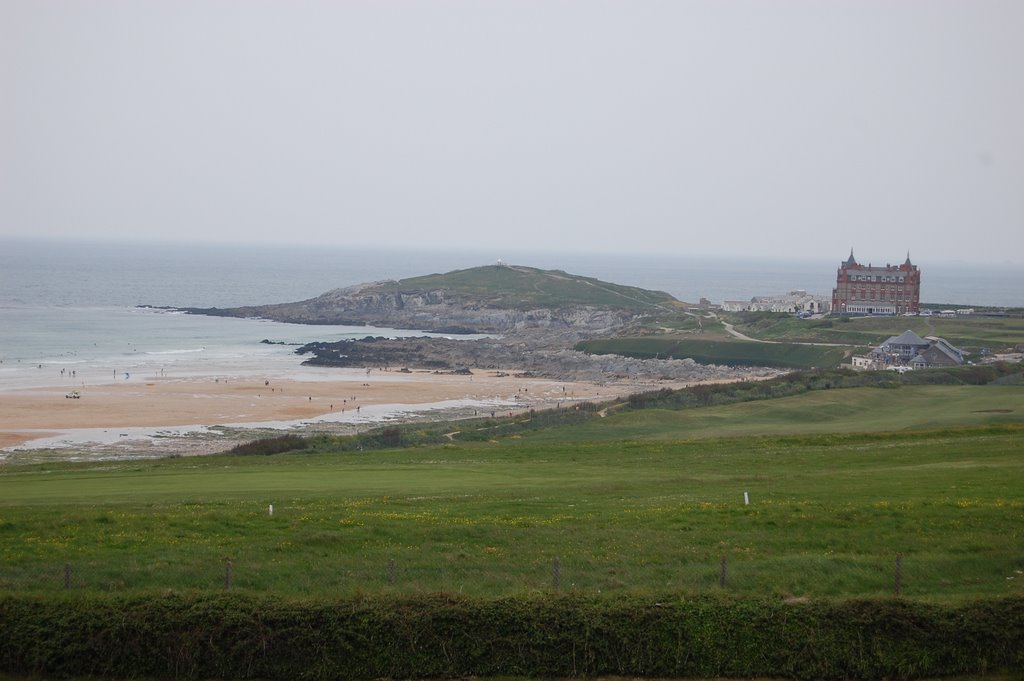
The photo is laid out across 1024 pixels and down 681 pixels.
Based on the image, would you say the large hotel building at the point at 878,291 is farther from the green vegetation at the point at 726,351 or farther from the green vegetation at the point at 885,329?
the green vegetation at the point at 726,351

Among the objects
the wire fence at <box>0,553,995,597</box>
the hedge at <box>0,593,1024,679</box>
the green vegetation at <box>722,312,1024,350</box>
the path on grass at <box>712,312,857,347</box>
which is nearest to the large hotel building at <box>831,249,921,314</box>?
the green vegetation at <box>722,312,1024,350</box>

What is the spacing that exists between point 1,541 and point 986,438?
2949 centimetres

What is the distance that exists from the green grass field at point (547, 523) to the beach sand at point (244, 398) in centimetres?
2645

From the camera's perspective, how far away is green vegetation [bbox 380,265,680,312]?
144000 millimetres

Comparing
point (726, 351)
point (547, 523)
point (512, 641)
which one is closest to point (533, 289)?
point (726, 351)

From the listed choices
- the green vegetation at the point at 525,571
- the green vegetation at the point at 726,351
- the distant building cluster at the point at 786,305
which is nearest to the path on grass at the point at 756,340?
the green vegetation at the point at 726,351

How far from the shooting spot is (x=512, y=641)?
14133mm

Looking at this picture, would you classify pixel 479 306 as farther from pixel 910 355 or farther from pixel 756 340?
pixel 910 355

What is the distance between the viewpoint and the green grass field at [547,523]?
1644 cm

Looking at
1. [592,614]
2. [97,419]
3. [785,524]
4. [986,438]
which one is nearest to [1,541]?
[592,614]

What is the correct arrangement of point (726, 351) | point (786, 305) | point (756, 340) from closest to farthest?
point (726, 351)
point (756, 340)
point (786, 305)

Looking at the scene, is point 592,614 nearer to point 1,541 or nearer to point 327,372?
point 1,541

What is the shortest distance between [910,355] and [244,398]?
50.7 metres

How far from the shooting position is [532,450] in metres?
36.9
